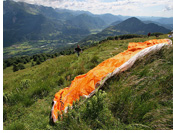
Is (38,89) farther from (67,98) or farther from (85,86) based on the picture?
(85,86)

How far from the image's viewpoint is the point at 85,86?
12.8ft

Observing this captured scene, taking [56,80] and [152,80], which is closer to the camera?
[152,80]

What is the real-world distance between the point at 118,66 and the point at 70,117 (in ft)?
10.6

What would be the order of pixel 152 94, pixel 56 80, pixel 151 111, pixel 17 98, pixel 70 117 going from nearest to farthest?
pixel 151 111 < pixel 70 117 < pixel 152 94 < pixel 17 98 < pixel 56 80

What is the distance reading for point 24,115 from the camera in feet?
14.2

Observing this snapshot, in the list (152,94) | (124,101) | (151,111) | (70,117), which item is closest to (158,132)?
(151,111)

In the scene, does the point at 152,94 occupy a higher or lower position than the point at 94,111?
higher

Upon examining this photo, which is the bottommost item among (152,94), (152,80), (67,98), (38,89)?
(38,89)

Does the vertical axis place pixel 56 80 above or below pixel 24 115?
above

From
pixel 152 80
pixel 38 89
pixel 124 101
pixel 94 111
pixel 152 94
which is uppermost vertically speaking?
pixel 152 80

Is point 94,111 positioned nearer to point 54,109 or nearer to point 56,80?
point 54,109

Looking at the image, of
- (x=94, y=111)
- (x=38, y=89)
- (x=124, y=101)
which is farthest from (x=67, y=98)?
(x=38, y=89)

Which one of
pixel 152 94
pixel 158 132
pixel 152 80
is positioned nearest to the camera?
pixel 158 132

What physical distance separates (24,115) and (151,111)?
16.7 ft
